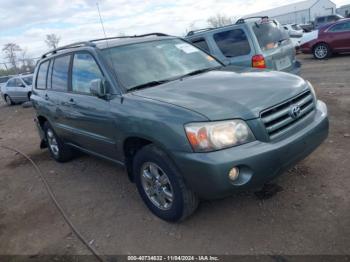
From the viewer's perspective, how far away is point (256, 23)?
709cm

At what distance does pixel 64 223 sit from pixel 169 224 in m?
1.28

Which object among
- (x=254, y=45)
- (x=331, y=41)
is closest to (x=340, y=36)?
(x=331, y=41)

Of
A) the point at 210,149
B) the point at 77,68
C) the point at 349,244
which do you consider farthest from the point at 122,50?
the point at 349,244

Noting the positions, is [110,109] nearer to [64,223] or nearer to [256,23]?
[64,223]

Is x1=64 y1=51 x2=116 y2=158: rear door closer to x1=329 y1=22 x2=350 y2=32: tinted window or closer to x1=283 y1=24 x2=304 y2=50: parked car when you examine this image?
x1=283 y1=24 x2=304 y2=50: parked car

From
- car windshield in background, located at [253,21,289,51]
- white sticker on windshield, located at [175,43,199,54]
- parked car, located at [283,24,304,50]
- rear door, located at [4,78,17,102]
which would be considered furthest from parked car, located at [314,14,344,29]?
white sticker on windshield, located at [175,43,199,54]

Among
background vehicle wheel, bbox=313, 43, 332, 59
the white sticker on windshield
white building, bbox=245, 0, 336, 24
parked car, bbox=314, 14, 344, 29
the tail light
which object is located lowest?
white building, bbox=245, 0, 336, 24

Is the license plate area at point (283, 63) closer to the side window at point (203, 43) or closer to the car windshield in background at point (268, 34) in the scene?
the car windshield in background at point (268, 34)

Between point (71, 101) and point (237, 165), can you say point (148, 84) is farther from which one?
point (237, 165)

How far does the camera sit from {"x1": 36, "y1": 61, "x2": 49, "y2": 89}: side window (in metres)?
5.96

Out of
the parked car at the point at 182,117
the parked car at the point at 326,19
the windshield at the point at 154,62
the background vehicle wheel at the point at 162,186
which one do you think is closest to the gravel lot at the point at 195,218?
the background vehicle wheel at the point at 162,186

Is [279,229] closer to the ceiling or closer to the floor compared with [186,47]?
closer to the floor

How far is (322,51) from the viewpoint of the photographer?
1530 cm

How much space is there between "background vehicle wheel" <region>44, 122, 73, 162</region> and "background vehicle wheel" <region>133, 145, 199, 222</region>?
8.44 feet
